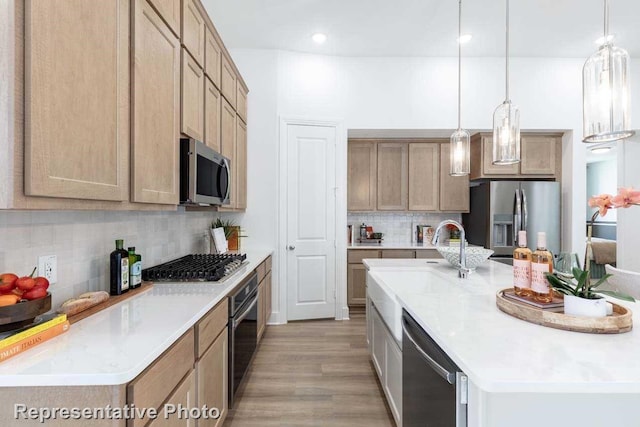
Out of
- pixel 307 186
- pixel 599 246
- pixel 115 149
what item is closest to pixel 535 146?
pixel 599 246

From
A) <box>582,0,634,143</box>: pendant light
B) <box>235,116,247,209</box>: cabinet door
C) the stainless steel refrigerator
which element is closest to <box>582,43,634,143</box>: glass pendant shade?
<box>582,0,634,143</box>: pendant light

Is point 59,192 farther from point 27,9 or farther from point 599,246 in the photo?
point 599,246

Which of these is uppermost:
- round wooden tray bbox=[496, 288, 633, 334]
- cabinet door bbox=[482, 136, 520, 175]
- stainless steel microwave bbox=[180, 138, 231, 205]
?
cabinet door bbox=[482, 136, 520, 175]

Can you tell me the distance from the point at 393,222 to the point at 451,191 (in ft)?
2.95

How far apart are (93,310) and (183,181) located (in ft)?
2.76

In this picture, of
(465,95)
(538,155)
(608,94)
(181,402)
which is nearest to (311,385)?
(181,402)

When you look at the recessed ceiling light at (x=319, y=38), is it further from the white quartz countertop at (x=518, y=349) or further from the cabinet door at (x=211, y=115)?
the white quartz countertop at (x=518, y=349)

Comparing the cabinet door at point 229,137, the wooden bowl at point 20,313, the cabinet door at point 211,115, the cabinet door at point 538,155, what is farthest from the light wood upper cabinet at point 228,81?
the cabinet door at point 538,155

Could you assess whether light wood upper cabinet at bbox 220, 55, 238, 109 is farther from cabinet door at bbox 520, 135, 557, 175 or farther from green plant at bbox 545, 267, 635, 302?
cabinet door at bbox 520, 135, 557, 175

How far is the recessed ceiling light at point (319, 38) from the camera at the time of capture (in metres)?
3.57

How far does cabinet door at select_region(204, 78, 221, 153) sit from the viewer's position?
7.92 feet

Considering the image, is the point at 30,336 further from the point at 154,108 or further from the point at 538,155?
the point at 538,155

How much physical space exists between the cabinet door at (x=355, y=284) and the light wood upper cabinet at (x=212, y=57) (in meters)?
2.67

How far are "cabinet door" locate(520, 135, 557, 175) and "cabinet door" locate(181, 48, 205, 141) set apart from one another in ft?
12.8
